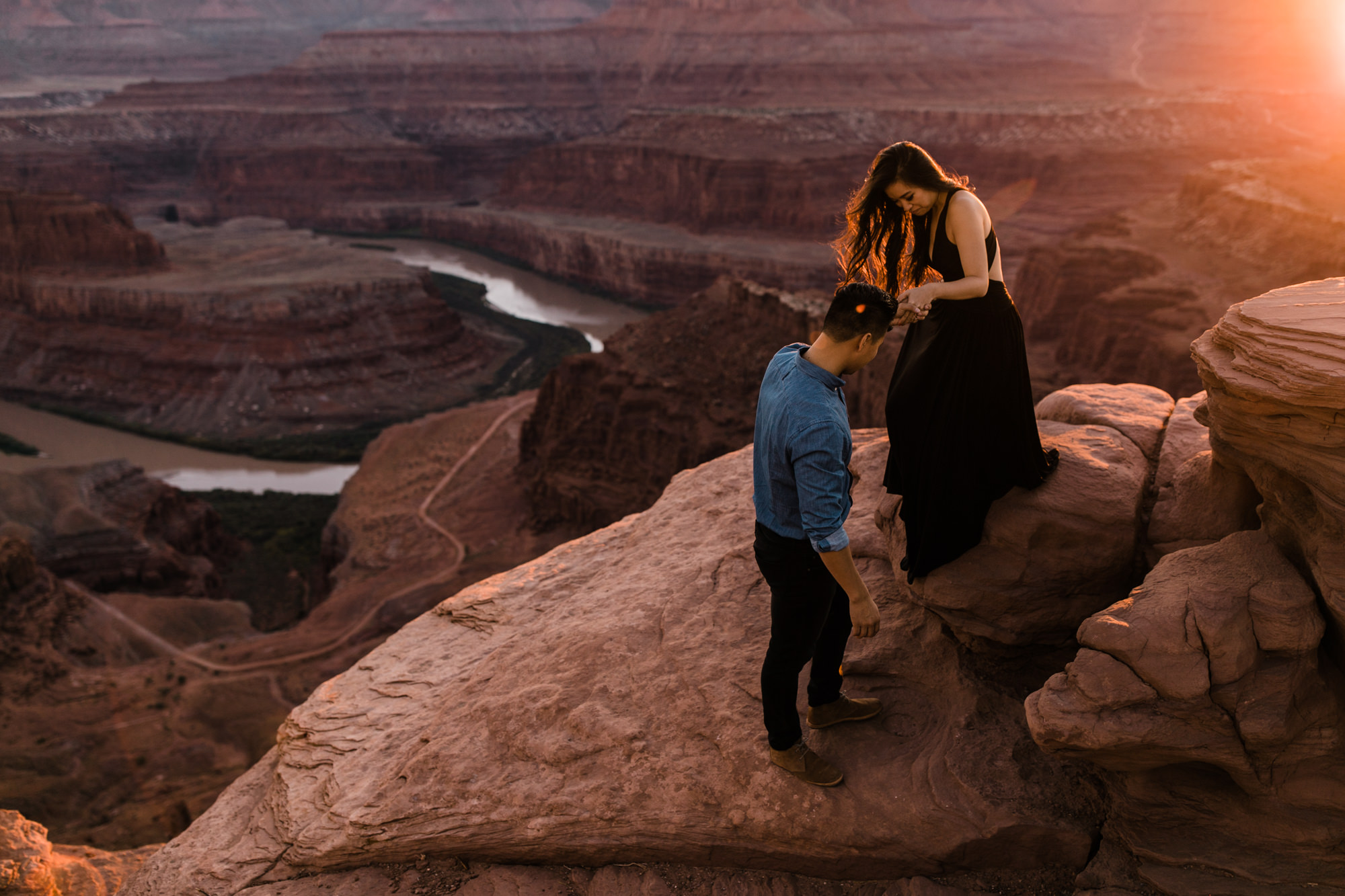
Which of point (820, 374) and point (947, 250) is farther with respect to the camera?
point (947, 250)

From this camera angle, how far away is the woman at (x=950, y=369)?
4.62 meters

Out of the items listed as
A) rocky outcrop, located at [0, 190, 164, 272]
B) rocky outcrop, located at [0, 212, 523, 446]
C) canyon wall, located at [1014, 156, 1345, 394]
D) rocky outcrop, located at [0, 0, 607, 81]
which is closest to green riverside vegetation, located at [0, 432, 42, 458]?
rocky outcrop, located at [0, 212, 523, 446]

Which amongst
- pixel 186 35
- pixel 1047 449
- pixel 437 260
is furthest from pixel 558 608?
pixel 186 35

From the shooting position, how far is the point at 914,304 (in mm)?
4484

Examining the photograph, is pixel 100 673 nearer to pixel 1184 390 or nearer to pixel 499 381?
pixel 1184 390

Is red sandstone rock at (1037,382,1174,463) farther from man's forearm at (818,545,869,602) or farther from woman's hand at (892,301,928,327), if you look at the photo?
man's forearm at (818,545,869,602)

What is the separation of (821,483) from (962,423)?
111cm

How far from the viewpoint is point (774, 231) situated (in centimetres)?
7212

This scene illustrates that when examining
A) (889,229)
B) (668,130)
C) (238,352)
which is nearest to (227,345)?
(238,352)

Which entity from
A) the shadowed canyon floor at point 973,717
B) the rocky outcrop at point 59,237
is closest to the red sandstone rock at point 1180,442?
the shadowed canyon floor at point 973,717

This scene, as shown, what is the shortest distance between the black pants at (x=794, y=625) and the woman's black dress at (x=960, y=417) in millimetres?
678

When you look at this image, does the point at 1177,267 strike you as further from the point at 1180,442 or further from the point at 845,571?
the point at 845,571

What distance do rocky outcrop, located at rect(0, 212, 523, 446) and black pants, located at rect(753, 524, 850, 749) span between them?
46560 millimetres

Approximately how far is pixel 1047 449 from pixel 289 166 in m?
105
